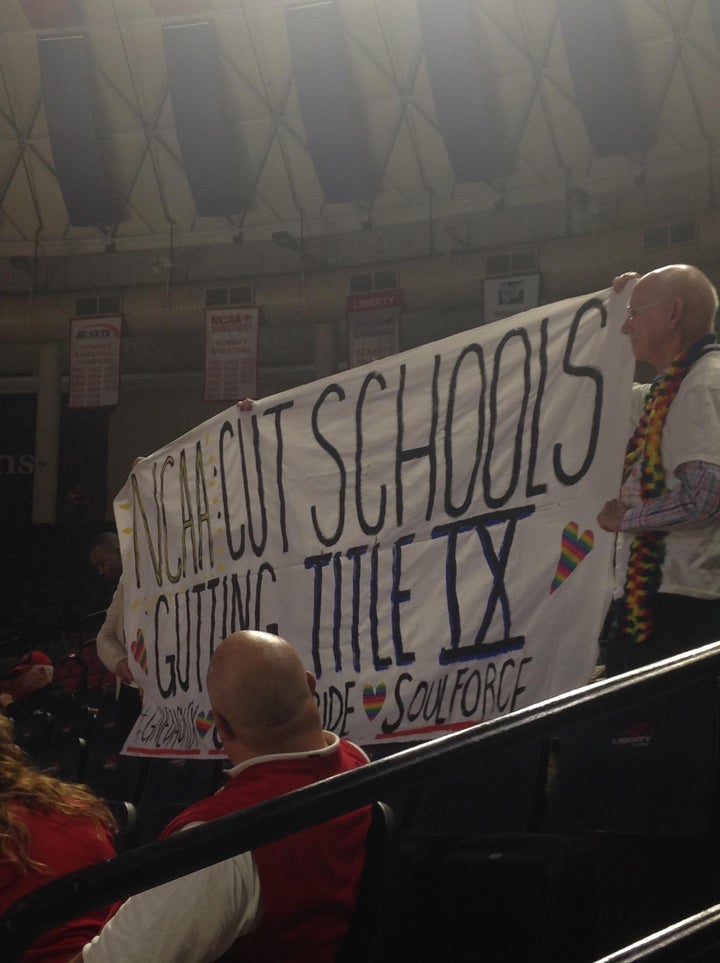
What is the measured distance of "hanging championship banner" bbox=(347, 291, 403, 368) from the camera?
15164mm

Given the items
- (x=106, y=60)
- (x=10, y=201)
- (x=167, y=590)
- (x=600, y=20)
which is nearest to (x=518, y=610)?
(x=167, y=590)

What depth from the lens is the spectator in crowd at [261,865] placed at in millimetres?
1589

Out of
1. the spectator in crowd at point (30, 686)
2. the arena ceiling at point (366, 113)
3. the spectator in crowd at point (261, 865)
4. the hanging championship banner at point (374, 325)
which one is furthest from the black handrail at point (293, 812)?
the hanging championship banner at point (374, 325)

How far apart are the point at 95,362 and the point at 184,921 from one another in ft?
50.3

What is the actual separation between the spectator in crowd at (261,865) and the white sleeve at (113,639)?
10.1 feet

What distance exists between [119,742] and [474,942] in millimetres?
3708

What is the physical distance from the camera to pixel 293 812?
135 centimetres

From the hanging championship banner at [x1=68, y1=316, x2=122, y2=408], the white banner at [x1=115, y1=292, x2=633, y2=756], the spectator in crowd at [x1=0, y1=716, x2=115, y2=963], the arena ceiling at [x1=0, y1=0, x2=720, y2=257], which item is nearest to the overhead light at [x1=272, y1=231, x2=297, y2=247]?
the arena ceiling at [x1=0, y1=0, x2=720, y2=257]

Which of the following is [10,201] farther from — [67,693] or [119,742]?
[119,742]

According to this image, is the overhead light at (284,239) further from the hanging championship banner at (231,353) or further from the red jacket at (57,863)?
the red jacket at (57,863)

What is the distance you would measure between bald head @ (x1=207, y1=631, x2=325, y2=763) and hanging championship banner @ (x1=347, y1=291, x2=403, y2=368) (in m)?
13.2

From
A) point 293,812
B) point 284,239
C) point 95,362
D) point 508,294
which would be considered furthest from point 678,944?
point 95,362

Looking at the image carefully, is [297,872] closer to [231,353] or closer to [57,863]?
[57,863]

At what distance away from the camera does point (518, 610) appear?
278 centimetres
